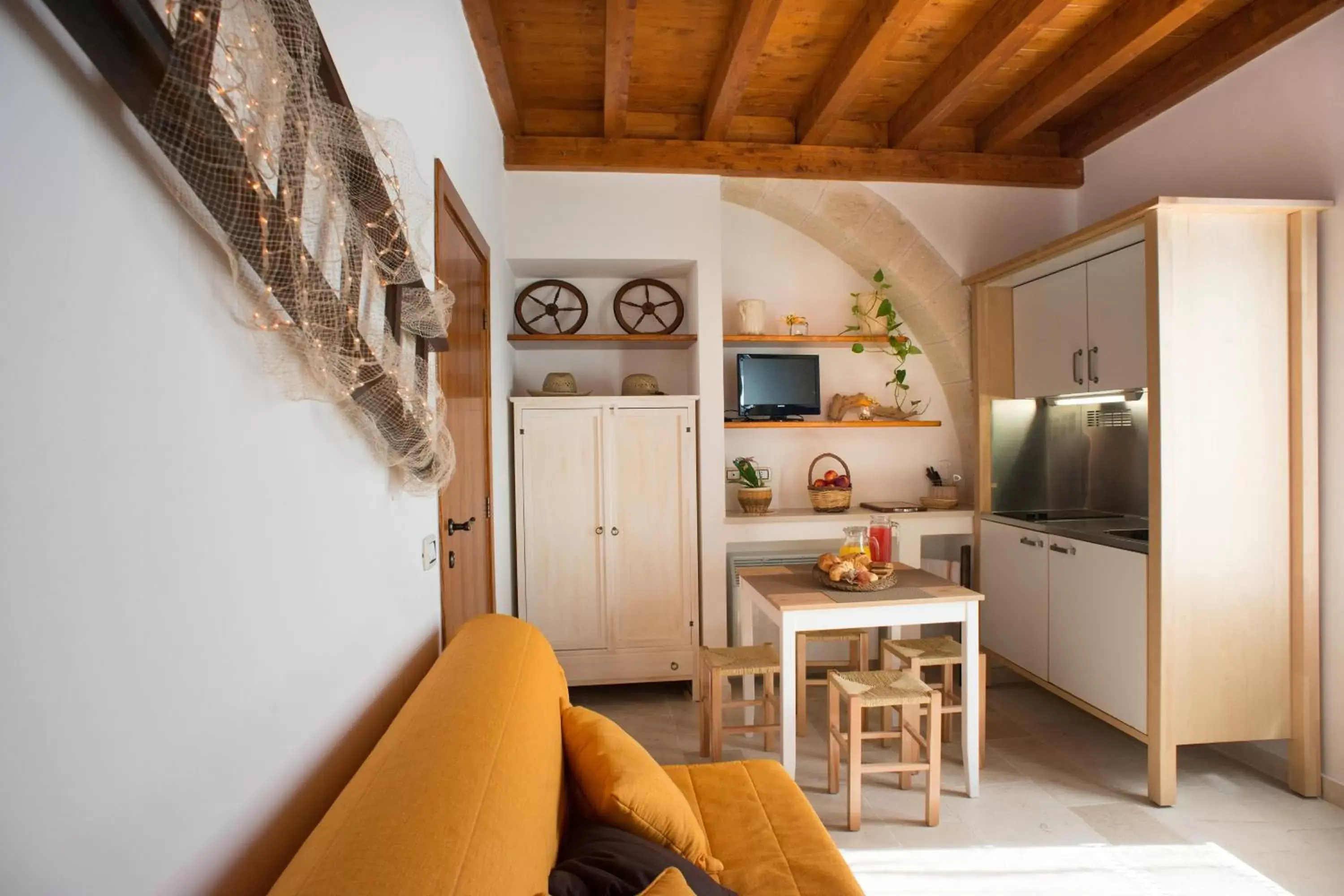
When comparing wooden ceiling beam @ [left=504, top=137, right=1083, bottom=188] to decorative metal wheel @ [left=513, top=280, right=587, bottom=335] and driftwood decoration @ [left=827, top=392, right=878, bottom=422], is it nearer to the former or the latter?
decorative metal wheel @ [left=513, top=280, right=587, bottom=335]

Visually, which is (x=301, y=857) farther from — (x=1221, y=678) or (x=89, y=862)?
(x=1221, y=678)

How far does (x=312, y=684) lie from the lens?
1.06 meters

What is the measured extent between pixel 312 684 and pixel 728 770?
1.24 meters

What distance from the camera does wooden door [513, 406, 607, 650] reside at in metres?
3.52

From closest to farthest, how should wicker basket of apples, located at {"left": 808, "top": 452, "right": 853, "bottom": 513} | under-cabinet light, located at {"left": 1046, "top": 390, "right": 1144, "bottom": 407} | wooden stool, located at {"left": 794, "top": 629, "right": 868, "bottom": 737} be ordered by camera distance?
wooden stool, located at {"left": 794, "top": 629, "right": 868, "bottom": 737} < under-cabinet light, located at {"left": 1046, "top": 390, "right": 1144, "bottom": 407} < wicker basket of apples, located at {"left": 808, "top": 452, "right": 853, "bottom": 513}

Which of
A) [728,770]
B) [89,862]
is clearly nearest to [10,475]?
[89,862]

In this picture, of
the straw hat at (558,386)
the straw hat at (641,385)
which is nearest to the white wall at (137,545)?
the straw hat at (558,386)

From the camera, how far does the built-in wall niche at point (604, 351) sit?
3.91 meters

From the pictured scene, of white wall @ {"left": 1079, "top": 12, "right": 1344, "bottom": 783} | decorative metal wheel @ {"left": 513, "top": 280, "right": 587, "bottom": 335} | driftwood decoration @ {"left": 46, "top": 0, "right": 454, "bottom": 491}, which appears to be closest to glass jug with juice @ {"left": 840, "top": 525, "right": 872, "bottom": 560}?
white wall @ {"left": 1079, "top": 12, "right": 1344, "bottom": 783}

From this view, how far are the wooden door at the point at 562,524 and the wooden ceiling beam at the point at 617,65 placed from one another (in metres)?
1.42

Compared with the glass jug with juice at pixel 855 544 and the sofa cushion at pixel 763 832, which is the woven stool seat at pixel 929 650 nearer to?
the glass jug with juice at pixel 855 544

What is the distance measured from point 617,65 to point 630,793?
105 inches

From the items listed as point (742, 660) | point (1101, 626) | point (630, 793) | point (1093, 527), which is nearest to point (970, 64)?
point (1093, 527)

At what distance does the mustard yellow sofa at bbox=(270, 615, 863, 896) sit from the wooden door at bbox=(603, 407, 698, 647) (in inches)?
63.9
